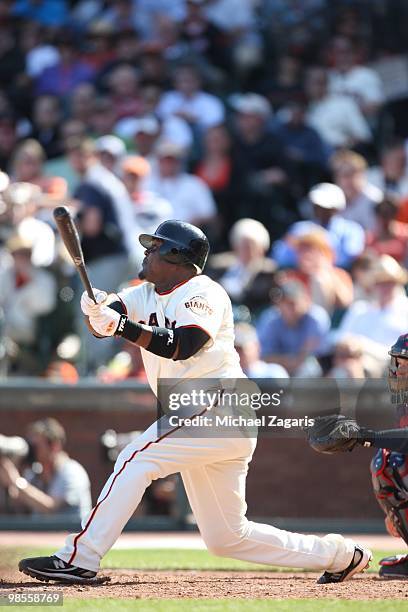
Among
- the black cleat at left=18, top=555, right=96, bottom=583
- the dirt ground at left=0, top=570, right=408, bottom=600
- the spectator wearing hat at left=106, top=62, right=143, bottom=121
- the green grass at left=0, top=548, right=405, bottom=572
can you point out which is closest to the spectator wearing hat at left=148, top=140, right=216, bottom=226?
the spectator wearing hat at left=106, top=62, right=143, bottom=121

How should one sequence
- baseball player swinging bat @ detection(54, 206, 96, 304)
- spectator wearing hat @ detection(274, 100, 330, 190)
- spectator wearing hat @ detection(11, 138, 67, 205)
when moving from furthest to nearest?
1. spectator wearing hat @ detection(274, 100, 330, 190)
2. spectator wearing hat @ detection(11, 138, 67, 205)
3. baseball player swinging bat @ detection(54, 206, 96, 304)

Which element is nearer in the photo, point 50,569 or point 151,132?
point 50,569

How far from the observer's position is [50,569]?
16.8 feet

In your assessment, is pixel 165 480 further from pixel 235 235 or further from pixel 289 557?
pixel 289 557

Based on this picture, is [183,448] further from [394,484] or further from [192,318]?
[394,484]

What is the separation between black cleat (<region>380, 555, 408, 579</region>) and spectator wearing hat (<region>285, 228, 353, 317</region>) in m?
4.06

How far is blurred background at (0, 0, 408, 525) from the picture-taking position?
31.0ft

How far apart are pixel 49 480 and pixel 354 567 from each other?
4.00 meters

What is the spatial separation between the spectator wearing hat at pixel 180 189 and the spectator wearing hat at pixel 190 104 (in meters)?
0.87

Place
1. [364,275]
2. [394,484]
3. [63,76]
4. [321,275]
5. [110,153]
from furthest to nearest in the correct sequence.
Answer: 1. [63,76]
2. [110,153]
3. [321,275]
4. [364,275]
5. [394,484]

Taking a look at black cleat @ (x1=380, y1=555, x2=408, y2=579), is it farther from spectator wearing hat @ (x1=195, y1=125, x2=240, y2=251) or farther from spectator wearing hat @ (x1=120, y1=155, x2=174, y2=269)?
spectator wearing hat @ (x1=195, y1=125, x2=240, y2=251)

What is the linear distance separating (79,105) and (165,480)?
4.82 meters

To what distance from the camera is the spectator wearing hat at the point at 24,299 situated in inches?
393

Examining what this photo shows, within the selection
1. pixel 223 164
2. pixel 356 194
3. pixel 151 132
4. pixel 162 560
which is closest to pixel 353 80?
pixel 223 164
